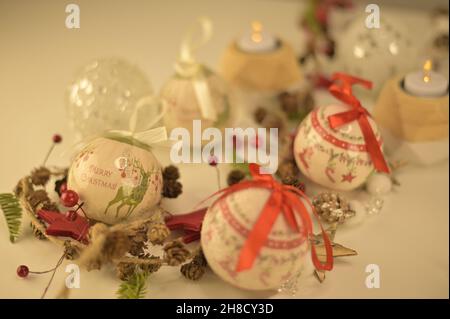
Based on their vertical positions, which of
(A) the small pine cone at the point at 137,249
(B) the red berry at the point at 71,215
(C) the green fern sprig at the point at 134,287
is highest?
(B) the red berry at the point at 71,215

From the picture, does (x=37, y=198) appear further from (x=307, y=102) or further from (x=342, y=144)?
(x=307, y=102)

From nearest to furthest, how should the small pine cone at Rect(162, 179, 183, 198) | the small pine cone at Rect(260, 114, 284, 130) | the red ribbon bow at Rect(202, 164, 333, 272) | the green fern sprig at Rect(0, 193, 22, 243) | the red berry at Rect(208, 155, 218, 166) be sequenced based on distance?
the red ribbon bow at Rect(202, 164, 333, 272)
the green fern sprig at Rect(0, 193, 22, 243)
the small pine cone at Rect(162, 179, 183, 198)
the red berry at Rect(208, 155, 218, 166)
the small pine cone at Rect(260, 114, 284, 130)

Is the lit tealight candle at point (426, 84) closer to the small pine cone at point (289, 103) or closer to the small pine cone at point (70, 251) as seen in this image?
the small pine cone at point (289, 103)

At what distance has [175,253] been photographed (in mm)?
1114

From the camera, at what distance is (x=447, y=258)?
4.23ft

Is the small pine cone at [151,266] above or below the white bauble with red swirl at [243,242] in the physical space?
below

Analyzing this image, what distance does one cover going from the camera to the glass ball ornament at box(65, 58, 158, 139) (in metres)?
1.40

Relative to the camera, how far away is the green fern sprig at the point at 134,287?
3.59 feet

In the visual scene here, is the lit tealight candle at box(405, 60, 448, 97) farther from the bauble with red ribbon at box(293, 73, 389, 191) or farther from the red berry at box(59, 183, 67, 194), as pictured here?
the red berry at box(59, 183, 67, 194)

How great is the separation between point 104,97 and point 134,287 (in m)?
0.54

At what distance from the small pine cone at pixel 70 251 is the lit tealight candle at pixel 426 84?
101 cm

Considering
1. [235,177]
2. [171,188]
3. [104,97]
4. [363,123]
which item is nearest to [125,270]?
[171,188]

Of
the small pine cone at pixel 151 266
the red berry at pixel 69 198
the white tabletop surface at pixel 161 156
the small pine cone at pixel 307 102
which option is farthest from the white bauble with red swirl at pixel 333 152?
the red berry at pixel 69 198

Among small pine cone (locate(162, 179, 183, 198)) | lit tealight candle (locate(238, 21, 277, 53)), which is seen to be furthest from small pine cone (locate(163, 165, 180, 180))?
lit tealight candle (locate(238, 21, 277, 53))
